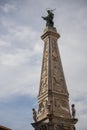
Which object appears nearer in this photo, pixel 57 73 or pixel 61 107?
pixel 61 107

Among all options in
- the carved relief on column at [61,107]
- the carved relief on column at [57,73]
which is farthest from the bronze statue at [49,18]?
the carved relief on column at [61,107]

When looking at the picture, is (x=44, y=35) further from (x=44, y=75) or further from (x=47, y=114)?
(x=47, y=114)

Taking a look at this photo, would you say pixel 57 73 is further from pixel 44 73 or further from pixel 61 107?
pixel 61 107

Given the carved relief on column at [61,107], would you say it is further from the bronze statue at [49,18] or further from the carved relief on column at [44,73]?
the bronze statue at [49,18]

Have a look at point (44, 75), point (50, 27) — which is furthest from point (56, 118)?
point (50, 27)

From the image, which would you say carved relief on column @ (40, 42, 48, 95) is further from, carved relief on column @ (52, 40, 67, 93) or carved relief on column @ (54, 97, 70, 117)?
carved relief on column @ (54, 97, 70, 117)

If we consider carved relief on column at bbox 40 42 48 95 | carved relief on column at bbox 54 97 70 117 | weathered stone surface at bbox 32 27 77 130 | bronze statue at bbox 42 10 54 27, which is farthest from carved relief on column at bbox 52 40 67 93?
bronze statue at bbox 42 10 54 27

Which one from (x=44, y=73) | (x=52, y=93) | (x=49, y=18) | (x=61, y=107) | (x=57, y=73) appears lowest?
(x=61, y=107)

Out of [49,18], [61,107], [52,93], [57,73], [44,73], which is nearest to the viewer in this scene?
[61,107]

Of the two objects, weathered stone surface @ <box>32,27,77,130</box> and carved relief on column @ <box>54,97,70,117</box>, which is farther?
carved relief on column @ <box>54,97,70,117</box>

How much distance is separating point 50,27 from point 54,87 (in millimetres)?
9323

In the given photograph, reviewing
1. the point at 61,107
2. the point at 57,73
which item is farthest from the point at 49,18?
the point at 61,107

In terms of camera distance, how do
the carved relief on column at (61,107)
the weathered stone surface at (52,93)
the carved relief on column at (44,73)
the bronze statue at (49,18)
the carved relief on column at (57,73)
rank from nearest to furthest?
1. the weathered stone surface at (52,93)
2. the carved relief on column at (61,107)
3. the carved relief on column at (57,73)
4. the carved relief on column at (44,73)
5. the bronze statue at (49,18)

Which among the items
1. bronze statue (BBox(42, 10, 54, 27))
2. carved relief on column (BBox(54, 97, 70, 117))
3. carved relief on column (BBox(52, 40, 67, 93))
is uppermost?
bronze statue (BBox(42, 10, 54, 27))
